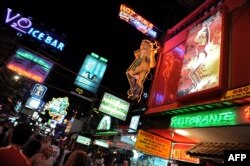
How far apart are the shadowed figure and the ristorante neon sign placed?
12.5 meters

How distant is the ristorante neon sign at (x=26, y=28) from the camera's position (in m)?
20.2

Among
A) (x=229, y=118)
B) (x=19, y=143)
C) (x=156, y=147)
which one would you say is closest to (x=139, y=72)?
(x=156, y=147)

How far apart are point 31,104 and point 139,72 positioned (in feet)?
71.7

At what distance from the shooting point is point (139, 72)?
13352 millimetres

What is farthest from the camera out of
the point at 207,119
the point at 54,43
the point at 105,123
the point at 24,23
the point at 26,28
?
the point at 54,43

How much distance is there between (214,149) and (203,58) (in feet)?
11.1

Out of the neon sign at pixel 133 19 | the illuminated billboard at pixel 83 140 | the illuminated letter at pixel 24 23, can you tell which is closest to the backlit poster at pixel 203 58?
the neon sign at pixel 133 19

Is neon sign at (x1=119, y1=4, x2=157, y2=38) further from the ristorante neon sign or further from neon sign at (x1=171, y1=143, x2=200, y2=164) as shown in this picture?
the ristorante neon sign

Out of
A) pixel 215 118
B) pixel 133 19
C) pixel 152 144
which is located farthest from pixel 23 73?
pixel 215 118

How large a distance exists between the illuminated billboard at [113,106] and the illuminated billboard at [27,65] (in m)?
5.14

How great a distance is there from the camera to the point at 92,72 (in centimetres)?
2192

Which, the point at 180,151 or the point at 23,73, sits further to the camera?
the point at 23,73

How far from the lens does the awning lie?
670 cm

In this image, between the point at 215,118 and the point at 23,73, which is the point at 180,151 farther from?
the point at 23,73
